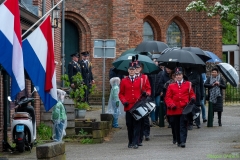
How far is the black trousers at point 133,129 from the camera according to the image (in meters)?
17.5

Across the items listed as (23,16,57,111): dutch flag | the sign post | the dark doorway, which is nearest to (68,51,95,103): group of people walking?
the sign post

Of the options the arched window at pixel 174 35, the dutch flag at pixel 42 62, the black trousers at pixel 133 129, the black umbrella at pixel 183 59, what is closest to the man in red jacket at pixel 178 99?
the black trousers at pixel 133 129

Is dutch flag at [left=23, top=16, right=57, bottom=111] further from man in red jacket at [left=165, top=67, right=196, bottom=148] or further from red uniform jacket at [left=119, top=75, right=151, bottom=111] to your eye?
man in red jacket at [left=165, top=67, right=196, bottom=148]

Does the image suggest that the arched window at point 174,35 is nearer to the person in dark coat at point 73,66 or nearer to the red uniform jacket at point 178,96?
the person in dark coat at point 73,66

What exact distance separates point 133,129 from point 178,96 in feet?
3.87

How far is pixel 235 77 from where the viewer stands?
969 inches

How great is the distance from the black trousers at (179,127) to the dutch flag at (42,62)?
11.7 feet

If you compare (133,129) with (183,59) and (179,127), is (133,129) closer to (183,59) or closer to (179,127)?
(179,127)

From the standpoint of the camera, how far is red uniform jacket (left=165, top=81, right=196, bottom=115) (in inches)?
702

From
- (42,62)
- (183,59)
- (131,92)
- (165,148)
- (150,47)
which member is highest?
(150,47)

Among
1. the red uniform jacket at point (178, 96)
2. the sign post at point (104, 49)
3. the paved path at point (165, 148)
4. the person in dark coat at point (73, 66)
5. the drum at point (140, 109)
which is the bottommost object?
the paved path at point (165, 148)

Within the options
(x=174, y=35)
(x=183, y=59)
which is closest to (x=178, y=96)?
(x=183, y=59)

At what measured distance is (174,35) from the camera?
135 feet

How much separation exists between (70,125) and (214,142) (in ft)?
13.4
